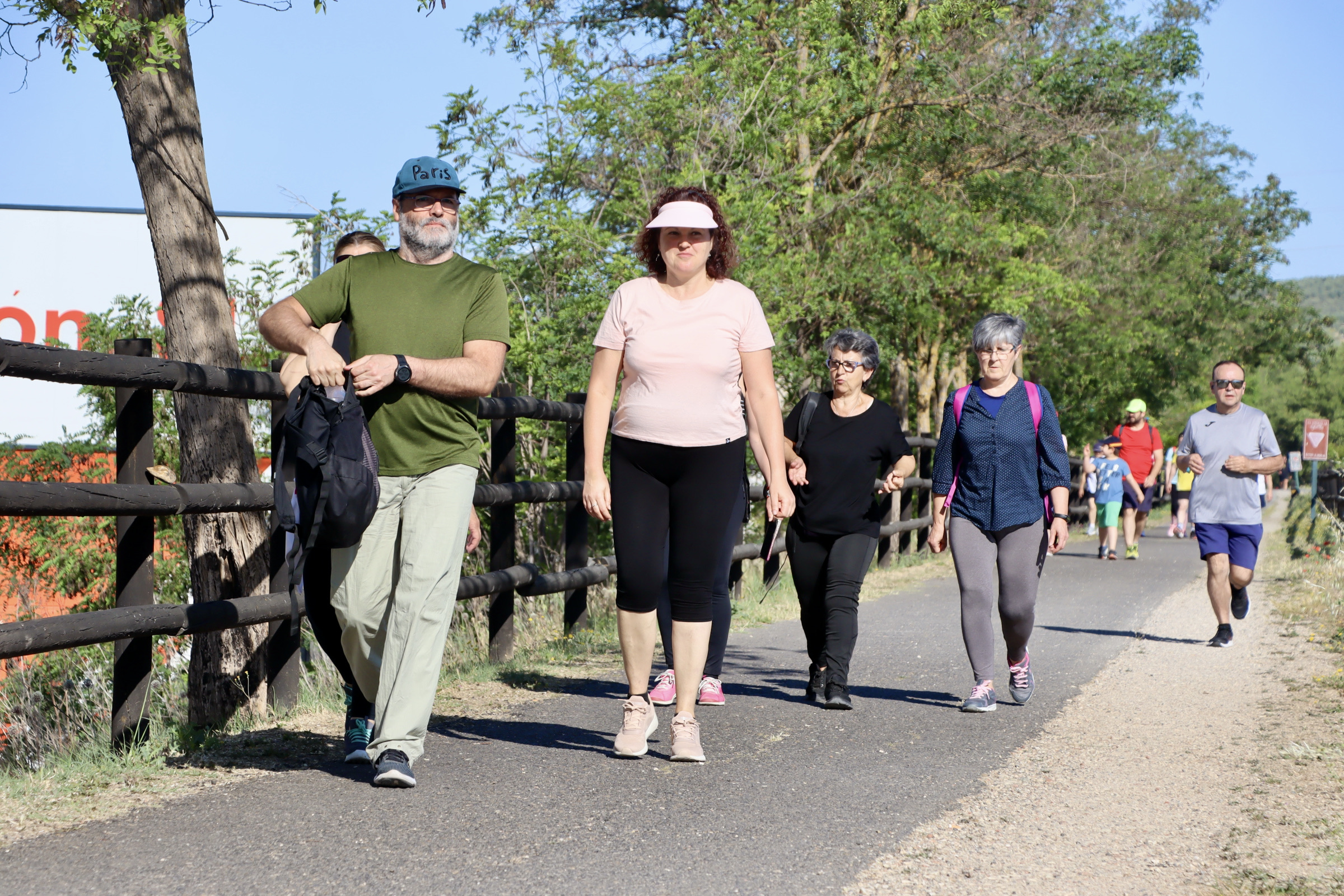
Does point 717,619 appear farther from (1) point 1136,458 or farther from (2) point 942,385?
(2) point 942,385

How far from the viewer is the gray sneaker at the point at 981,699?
6.34 metres

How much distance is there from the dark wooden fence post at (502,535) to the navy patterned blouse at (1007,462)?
2237mm

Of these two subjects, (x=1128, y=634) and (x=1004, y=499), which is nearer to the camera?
(x=1004, y=499)

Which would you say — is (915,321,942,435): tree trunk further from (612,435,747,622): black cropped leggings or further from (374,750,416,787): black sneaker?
(374,750,416,787): black sneaker

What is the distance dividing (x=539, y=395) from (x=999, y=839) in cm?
913

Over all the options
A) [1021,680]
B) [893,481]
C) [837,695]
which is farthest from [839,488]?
[1021,680]

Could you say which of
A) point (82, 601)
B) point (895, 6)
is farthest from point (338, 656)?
point (895, 6)

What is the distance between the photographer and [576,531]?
8.27 meters

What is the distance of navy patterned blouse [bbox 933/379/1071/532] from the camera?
21.6ft

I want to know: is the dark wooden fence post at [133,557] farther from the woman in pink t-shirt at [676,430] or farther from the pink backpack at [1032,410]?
the pink backpack at [1032,410]

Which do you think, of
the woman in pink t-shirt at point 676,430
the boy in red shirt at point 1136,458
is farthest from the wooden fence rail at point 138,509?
the boy in red shirt at point 1136,458

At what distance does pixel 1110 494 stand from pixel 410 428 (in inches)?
560

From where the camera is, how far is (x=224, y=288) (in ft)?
21.5

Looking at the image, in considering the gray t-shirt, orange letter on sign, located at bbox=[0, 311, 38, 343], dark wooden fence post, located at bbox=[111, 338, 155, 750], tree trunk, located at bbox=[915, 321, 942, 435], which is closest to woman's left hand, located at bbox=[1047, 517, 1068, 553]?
the gray t-shirt
